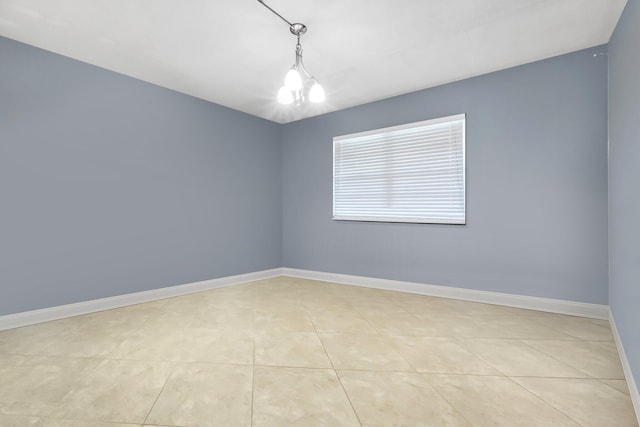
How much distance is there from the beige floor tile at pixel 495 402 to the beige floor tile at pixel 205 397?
110cm

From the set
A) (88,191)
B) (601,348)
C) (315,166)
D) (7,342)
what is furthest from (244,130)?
(601,348)

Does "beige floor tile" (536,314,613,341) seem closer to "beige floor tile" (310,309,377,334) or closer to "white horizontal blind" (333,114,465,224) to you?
"white horizontal blind" (333,114,465,224)

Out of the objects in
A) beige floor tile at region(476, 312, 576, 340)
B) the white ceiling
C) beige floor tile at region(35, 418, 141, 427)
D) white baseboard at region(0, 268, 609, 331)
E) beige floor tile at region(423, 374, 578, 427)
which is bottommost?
beige floor tile at region(35, 418, 141, 427)

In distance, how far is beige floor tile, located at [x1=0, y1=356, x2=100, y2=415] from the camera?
1603 millimetres

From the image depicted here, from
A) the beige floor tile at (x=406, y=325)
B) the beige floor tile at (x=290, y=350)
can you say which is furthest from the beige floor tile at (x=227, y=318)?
the beige floor tile at (x=406, y=325)

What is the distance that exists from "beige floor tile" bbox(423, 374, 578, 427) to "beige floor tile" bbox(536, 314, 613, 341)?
48.7 inches

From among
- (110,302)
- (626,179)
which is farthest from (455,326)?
(110,302)

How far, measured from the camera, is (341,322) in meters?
2.90

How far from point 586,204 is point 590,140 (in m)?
0.62

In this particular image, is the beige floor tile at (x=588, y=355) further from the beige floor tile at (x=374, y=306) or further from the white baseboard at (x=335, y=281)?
the beige floor tile at (x=374, y=306)

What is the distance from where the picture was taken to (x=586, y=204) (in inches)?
117

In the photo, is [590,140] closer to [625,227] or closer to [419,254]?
[625,227]

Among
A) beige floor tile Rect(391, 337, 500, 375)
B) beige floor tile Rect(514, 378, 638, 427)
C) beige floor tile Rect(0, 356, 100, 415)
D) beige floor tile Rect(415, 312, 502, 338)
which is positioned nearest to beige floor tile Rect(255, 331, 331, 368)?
beige floor tile Rect(391, 337, 500, 375)

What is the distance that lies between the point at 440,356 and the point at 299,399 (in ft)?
3.55
